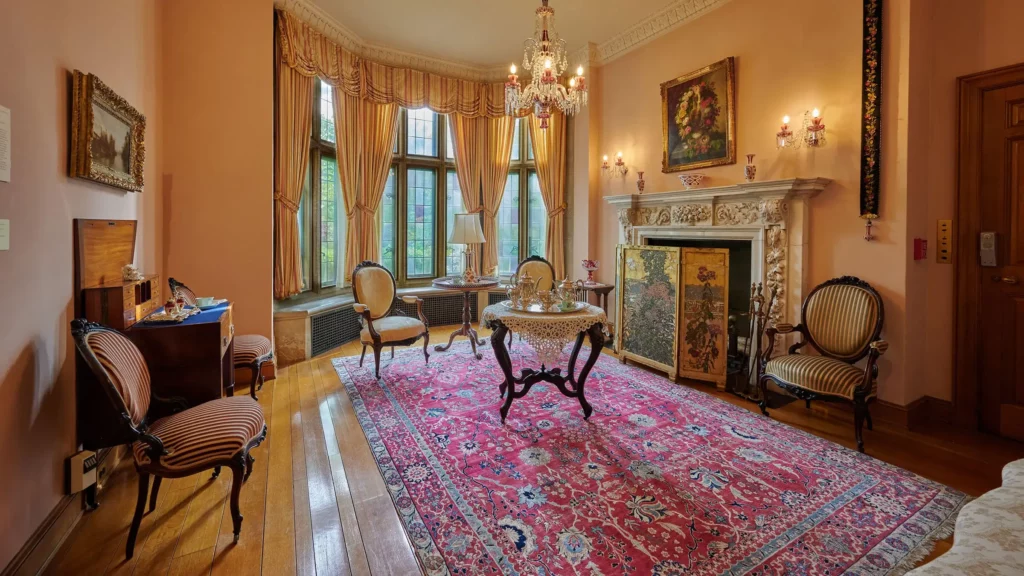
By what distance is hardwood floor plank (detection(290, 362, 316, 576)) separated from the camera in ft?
6.26

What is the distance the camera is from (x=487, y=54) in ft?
20.6

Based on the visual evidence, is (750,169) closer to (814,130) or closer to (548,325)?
(814,130)

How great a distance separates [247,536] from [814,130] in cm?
477

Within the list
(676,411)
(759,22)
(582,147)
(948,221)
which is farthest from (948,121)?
(582,147)

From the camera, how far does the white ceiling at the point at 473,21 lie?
491cm

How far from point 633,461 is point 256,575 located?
80.5 inches

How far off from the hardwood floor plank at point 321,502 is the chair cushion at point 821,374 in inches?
123

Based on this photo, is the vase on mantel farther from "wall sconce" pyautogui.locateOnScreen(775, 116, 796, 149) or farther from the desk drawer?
the desk drawer

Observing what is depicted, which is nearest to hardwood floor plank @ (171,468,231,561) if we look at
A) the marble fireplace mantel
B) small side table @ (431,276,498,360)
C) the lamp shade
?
small side table @ (431,276,498,360)

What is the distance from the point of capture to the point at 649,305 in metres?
4.64

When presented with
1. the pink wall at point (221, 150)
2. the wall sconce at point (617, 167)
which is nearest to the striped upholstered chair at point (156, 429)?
the pink wall at point (221, 150)

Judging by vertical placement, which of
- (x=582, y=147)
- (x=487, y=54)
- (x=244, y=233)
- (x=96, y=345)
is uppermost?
(x=487, y=54)

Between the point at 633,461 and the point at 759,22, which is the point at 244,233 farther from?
the point at 759,22

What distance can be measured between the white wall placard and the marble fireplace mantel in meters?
4.63
